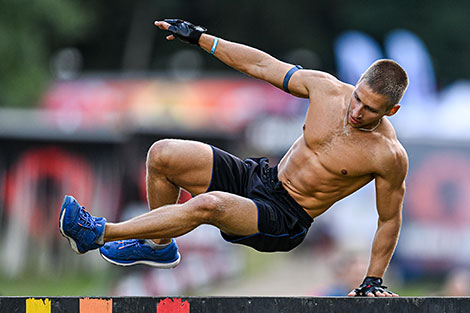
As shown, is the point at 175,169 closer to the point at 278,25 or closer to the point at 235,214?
the point at 235,214

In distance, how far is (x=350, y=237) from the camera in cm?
1401

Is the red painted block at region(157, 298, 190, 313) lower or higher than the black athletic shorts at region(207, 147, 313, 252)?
lower

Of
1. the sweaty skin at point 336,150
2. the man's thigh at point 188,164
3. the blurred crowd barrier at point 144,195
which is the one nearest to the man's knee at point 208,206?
the man's thigh at point 188,164

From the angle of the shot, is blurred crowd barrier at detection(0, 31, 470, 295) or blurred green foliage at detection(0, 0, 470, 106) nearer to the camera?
blurred crowd barrier at detection(0, 31, 470, 295)

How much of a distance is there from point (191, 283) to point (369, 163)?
5.84 meters

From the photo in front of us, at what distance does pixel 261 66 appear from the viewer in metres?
5.76

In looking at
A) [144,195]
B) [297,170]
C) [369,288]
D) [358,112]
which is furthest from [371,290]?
[144,195]

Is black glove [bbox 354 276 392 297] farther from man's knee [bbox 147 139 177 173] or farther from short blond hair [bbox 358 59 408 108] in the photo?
man's knee [bbox 147 139 177 173]

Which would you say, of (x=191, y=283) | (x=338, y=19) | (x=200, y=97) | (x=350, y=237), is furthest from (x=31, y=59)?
(x=338, y=19)

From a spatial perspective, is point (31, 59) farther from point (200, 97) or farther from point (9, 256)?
point (9, 256)

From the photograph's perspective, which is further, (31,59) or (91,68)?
(91,68)

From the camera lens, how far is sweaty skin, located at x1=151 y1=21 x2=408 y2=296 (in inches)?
222

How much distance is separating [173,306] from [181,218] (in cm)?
57

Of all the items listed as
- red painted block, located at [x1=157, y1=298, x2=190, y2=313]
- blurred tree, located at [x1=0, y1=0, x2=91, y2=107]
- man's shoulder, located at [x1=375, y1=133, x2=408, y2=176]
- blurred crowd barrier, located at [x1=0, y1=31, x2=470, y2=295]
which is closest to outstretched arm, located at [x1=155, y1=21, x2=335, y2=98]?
man's shoulder, located at [x1=375, y1=133, x2=408, y2=176]
